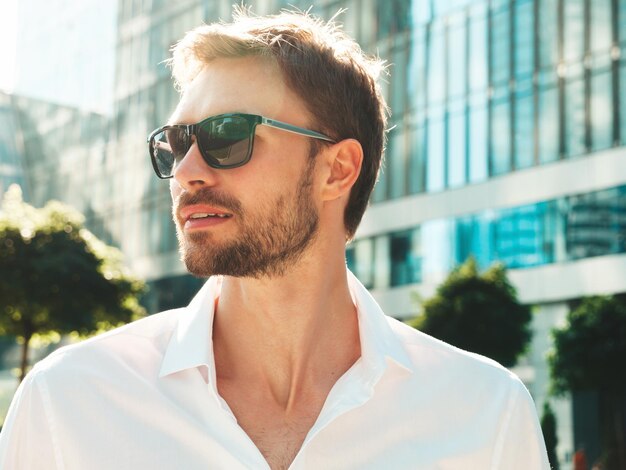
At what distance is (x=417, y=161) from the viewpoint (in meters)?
31.2

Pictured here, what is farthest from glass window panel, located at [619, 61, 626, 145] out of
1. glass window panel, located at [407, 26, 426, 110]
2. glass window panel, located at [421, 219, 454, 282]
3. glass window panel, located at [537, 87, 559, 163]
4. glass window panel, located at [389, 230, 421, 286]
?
glass window panel, located at [389, 230, 421, 286]

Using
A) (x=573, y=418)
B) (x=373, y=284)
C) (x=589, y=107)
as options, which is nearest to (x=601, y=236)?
(x=589, y=107)

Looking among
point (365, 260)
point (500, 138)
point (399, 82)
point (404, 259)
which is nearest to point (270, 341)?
point (500, 138)

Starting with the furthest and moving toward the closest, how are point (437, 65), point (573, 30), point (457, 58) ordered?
1. point (437, 65)
2. point (457, 58)
3. point (573, 30)

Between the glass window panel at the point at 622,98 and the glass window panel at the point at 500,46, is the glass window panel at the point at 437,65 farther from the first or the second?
the glass window panel at the point at 622,98

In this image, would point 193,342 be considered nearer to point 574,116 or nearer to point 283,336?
point 283,336

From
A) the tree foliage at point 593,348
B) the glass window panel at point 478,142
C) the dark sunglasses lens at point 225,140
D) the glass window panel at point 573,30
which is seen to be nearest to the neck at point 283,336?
the dark sunglasses lens at point 225,140

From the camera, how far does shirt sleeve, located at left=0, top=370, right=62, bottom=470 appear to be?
2199 mm

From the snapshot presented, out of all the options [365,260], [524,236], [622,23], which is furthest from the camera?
[365,260]

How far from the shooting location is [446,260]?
2933cm

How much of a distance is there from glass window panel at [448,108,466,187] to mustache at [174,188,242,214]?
26.8m

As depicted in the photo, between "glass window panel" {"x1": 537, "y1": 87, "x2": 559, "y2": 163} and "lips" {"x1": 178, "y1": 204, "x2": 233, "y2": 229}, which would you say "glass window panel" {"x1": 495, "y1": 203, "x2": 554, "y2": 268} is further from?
"lips" {"x1": 178, "y1": 204, "x2": 233, "y2": 229}

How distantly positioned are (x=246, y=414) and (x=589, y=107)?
24411 millimetres

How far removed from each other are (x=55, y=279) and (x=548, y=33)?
13.8m
